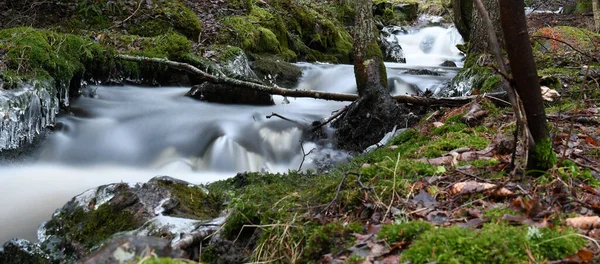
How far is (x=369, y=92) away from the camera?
Result: 22.0ft

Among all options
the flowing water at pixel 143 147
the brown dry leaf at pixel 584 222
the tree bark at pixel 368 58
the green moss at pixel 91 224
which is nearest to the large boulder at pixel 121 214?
the green moss at pixel 91 224

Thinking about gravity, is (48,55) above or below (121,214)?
above

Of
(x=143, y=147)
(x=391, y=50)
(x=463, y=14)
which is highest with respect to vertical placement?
(x=463, y=14)

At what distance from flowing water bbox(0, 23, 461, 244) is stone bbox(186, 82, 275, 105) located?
0.19 meters

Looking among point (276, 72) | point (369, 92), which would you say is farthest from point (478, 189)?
point (276, 72)

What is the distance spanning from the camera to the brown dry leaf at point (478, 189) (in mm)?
2619

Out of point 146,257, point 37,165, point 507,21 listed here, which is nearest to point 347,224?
point 146,257

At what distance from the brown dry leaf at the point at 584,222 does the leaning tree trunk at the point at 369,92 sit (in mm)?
4354

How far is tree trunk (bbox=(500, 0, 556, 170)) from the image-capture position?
251 cm

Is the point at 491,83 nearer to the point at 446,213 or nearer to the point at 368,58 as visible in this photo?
the point at 368,58

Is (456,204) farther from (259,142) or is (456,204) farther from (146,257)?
(259,142)

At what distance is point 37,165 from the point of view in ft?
21.6

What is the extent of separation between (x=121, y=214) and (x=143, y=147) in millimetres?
3724

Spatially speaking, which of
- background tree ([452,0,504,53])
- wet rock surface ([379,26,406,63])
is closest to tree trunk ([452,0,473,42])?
background tree ([452,0,504,53])
